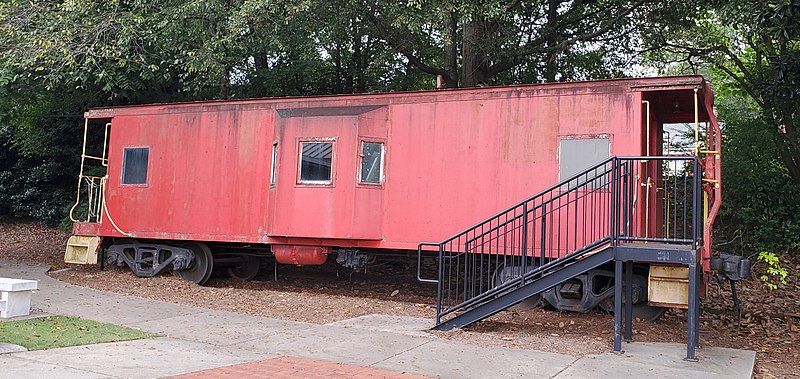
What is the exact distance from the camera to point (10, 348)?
20.0 ft

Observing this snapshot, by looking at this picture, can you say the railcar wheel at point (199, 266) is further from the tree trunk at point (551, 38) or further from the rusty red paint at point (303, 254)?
the tree trunk at point (551, 38)

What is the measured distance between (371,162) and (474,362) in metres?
4.33

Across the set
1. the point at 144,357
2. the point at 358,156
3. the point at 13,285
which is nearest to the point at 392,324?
the point at 358,156

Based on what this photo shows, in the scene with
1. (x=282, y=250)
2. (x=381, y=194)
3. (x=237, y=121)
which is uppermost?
(x=237, y=121)

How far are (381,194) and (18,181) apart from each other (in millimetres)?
15160

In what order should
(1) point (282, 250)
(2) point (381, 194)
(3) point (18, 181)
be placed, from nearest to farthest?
(2) point (381, 194), (1) point (282, 250), (3) point (18, 181)

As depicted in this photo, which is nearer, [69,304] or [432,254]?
[69,304]

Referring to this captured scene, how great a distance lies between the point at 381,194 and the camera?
9969 millimetres

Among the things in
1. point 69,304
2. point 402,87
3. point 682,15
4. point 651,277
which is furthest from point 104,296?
point 682,15

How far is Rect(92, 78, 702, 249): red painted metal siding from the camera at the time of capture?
8984 millimetres

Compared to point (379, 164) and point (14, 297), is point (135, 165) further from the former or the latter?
point (379, 164)

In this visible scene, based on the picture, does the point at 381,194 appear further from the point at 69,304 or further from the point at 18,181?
the point at 18,181

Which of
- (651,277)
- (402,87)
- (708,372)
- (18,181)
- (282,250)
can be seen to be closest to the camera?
(708,372)

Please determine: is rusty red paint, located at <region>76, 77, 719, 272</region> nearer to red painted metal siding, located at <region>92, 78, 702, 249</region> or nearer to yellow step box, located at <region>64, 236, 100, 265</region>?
red painted metal siding, located at <region>92, 78, 702, 249</region>
